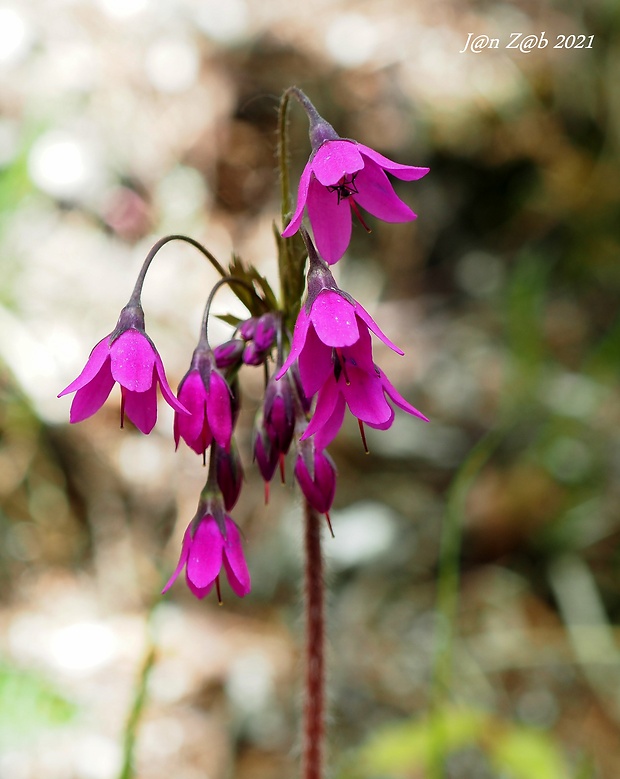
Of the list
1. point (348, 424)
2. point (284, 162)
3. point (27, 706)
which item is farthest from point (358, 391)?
point (348, 424)

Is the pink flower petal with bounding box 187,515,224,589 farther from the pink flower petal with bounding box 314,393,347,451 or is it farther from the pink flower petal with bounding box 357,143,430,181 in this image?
the pink flower petal with bounding box 357,143,430,181

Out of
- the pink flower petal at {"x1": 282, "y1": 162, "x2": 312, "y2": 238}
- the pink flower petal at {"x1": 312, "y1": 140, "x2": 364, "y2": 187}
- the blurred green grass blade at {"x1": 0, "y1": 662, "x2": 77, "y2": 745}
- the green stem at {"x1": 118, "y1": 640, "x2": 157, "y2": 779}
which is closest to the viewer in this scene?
the pink flower petal at {"x1": 282, "y1": 162, "x2": 312, "y2": 238}

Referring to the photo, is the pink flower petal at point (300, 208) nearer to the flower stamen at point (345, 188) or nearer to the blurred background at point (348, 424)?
the flower stamen at point (345, 188)

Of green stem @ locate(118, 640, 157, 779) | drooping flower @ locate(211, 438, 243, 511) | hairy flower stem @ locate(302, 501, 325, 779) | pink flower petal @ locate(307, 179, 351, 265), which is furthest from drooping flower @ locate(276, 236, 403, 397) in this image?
green stem @ locate(118, 640, 157, 779)

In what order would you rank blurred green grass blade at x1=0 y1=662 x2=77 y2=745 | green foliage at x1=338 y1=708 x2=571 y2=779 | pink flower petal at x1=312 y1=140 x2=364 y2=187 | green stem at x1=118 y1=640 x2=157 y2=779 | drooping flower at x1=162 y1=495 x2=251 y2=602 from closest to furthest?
pink flower petal at x1=312 y1=140 x2=364 y2=187 < drooping flower at x1=162 y1=495 x2=251 y2=602 < green stem at x1=118 y1=640 x2=157 y2=779 < green foliage at x1=338 y1=708 x2=571 y2=779 < blurred green grass blade at x1=0 y1=662 x2=77 y2=745

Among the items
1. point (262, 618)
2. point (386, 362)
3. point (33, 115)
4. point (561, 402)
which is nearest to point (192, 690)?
point (262, 618)

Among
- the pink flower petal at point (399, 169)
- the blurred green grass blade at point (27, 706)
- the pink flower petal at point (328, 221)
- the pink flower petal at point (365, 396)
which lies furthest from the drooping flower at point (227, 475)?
the blurred green grass blade at point (27, 706)

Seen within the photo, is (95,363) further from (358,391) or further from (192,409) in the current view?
(358,391)
